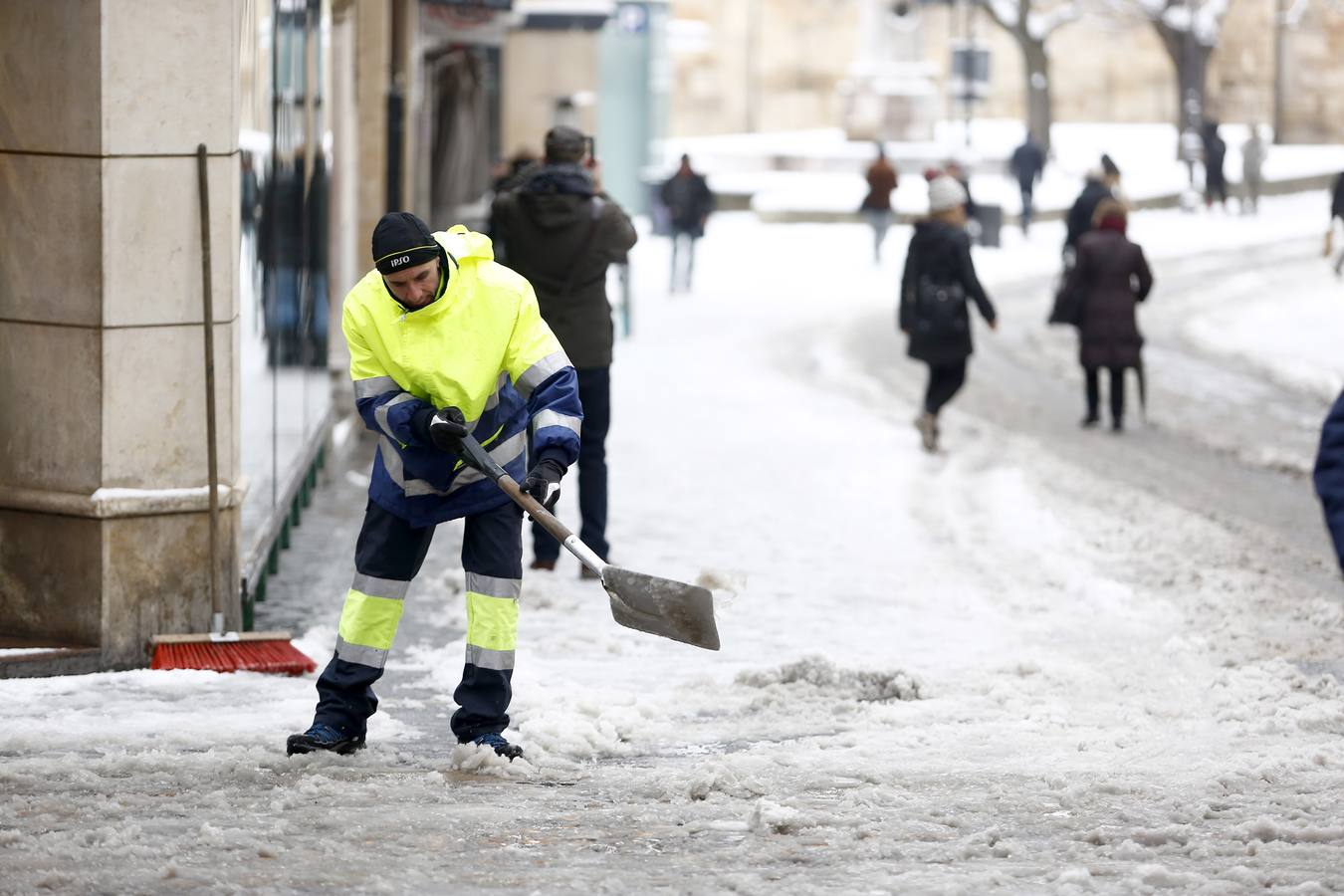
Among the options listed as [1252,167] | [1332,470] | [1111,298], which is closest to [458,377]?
[1332,470]

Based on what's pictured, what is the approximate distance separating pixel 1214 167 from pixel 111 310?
3070 cm

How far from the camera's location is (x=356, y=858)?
208 inches

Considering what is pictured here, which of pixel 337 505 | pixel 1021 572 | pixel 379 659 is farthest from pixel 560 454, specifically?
pixel 337 505

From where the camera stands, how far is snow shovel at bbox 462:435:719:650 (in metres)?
6.03

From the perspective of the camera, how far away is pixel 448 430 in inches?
235

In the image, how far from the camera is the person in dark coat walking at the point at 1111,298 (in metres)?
14.3

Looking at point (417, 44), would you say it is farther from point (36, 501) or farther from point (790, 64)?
point (790, 64)

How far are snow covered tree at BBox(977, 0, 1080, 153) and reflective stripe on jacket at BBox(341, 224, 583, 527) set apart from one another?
35609 mm

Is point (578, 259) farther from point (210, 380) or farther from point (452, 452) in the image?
point (452, 452)

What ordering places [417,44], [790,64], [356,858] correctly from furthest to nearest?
[790,64]
[417,44]
[356,858]

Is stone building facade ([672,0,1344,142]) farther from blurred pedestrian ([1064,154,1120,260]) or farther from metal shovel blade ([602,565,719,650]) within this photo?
metal shovel blade ([602,565,719,650])

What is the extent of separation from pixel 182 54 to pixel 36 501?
5.09 feet

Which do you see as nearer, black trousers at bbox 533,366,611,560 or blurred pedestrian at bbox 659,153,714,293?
black trousers at bbox 533,366,611,560

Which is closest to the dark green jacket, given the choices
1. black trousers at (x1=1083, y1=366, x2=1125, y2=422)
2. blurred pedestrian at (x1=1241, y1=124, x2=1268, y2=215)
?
black trousers at (x1=1083, y1=366, x2=1125, y2=422)
